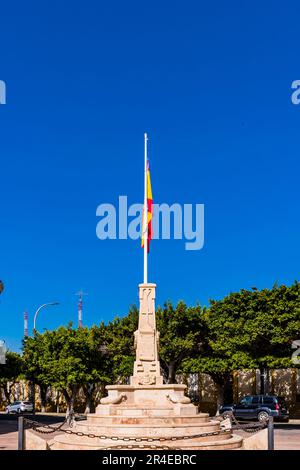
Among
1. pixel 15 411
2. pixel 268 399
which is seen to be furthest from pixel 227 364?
pixel 15 411

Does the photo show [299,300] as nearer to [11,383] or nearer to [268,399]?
[268,399]

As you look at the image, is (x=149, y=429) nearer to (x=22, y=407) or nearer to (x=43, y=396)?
(x=22, y=407)

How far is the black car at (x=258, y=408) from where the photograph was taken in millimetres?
32781

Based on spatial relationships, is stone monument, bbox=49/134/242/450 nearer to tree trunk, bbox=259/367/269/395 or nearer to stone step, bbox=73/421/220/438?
stone step, bbox=73/421/220/438

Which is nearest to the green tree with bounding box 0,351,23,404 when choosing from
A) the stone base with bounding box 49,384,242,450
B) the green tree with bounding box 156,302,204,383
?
the green tree with bounding box 156,302,204,383

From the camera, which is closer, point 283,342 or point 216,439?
point 216,439

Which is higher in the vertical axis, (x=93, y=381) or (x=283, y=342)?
(x=283, y=342)

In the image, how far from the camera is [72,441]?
1753 cm

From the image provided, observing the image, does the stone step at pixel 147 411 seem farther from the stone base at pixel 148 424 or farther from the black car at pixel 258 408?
the black car at pixel 258 408

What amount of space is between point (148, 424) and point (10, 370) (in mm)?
44020

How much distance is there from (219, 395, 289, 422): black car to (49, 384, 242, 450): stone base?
1235cm

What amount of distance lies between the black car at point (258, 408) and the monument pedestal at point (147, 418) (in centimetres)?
1153
